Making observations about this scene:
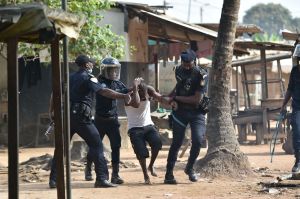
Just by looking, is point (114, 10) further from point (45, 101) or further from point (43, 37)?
point (43, 37)

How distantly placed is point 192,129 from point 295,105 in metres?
1.81

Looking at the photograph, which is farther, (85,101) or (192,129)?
(192,129)

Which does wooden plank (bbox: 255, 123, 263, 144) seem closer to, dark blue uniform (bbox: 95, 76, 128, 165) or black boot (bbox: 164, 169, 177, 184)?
black boot (bbox: 164, 169, 177, 184)

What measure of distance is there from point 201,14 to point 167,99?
245 feet

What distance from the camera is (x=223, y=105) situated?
473 inches

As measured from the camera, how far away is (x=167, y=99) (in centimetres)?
1057

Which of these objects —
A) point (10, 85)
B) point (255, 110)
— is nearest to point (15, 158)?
point (10, 85)

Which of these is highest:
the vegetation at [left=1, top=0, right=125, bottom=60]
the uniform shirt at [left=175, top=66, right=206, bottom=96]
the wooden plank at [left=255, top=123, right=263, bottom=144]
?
the vegetation at [left=1, top=0, right=125, bottom=60]

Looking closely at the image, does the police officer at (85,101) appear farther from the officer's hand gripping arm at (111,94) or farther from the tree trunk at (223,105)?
the tree trunk at (223,105)

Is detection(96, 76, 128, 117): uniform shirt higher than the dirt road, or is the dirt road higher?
detection(96, 76, 128, 117): uniform shirt

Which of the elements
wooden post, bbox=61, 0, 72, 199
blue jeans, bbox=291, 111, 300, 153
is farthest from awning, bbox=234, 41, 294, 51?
wooden post, bbox=61, 0, 72, 199

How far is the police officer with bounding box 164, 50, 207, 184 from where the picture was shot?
10.6m

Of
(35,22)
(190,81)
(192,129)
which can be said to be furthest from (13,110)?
(192,129)

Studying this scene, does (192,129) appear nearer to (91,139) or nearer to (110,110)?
(110,110)
